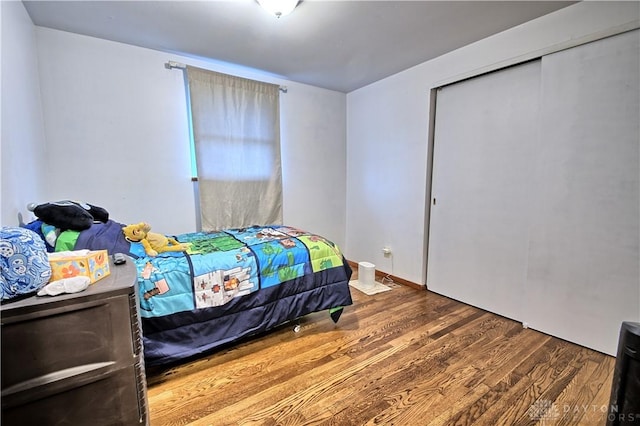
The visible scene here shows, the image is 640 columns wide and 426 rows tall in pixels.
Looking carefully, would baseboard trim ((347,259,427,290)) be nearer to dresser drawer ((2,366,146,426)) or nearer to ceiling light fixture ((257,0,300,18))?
dresser drawer ((2,366,146,426))

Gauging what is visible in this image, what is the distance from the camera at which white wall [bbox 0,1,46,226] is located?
1545 millimetres

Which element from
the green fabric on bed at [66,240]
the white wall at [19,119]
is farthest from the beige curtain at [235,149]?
the green fabric on bed at [66,240]

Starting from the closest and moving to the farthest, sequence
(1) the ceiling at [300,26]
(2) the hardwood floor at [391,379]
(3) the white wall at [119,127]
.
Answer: (2) the hardwood floor at [391,379] < (1) the ceiling at [300,26] < (3) the white wall at [119,127]

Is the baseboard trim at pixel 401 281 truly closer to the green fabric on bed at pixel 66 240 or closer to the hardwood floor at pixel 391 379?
the hardwood floor at pixel 391 379

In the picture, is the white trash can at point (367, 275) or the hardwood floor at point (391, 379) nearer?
the hardwood floor at point (391, 379)

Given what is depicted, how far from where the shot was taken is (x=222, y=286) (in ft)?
6.15

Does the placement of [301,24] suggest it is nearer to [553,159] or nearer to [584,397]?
[553,159]

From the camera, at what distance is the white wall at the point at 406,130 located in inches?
77.8

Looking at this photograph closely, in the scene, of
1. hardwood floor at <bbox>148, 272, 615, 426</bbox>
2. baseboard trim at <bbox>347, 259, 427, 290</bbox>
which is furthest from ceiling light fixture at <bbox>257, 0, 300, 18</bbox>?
baseboard trim at <bbox>347, 259, 427, 290</bbox>

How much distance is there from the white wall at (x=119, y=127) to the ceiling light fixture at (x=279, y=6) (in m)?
1.33

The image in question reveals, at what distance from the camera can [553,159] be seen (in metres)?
2.11

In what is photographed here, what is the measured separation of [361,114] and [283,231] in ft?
6.63

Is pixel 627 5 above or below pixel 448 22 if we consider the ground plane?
below

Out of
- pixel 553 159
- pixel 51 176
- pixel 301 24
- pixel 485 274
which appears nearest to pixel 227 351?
pixel 51 176
